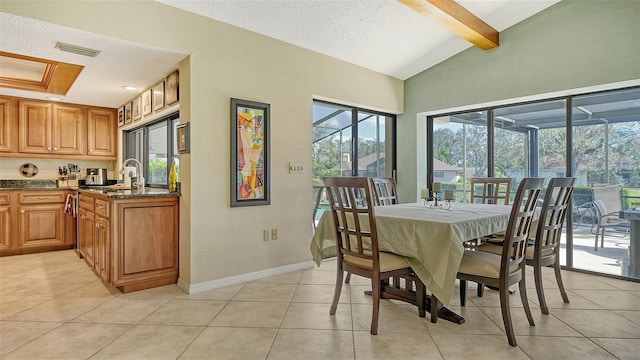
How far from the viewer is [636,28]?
10.4 feet

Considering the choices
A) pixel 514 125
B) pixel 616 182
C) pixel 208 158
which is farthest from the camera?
pixel 514 125

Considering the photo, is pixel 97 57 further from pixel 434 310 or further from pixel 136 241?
pixel 434 310

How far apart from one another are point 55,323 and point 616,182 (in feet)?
17.2

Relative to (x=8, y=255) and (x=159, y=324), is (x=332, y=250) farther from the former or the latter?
(x=8, y=255)

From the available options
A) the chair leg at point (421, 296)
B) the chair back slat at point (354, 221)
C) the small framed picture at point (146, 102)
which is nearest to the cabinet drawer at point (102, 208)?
the small framed picture at point (146, 102)

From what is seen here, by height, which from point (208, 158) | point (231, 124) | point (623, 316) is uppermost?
point (231, 124)

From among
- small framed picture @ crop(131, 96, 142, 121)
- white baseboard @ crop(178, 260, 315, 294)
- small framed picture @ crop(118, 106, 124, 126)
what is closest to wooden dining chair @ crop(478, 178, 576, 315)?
white baseboard @ crop(178, 260, 315, 294)

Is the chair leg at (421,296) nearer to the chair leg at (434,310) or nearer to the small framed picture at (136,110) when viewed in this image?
the chair leg at (434,310)

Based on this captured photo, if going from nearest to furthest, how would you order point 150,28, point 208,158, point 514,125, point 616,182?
point 150,28
point 208,158
point 616,182
point 514,125

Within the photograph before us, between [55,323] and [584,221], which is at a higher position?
[584,221]

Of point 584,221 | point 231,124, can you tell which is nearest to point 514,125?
point 584,221

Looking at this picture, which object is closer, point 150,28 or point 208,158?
point 150,28

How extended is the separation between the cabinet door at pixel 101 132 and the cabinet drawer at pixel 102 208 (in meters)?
2.34

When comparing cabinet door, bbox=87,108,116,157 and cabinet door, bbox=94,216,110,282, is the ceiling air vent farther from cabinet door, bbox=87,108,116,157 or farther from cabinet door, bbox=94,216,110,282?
A: cabinet door, bbox=87,108,116,157
